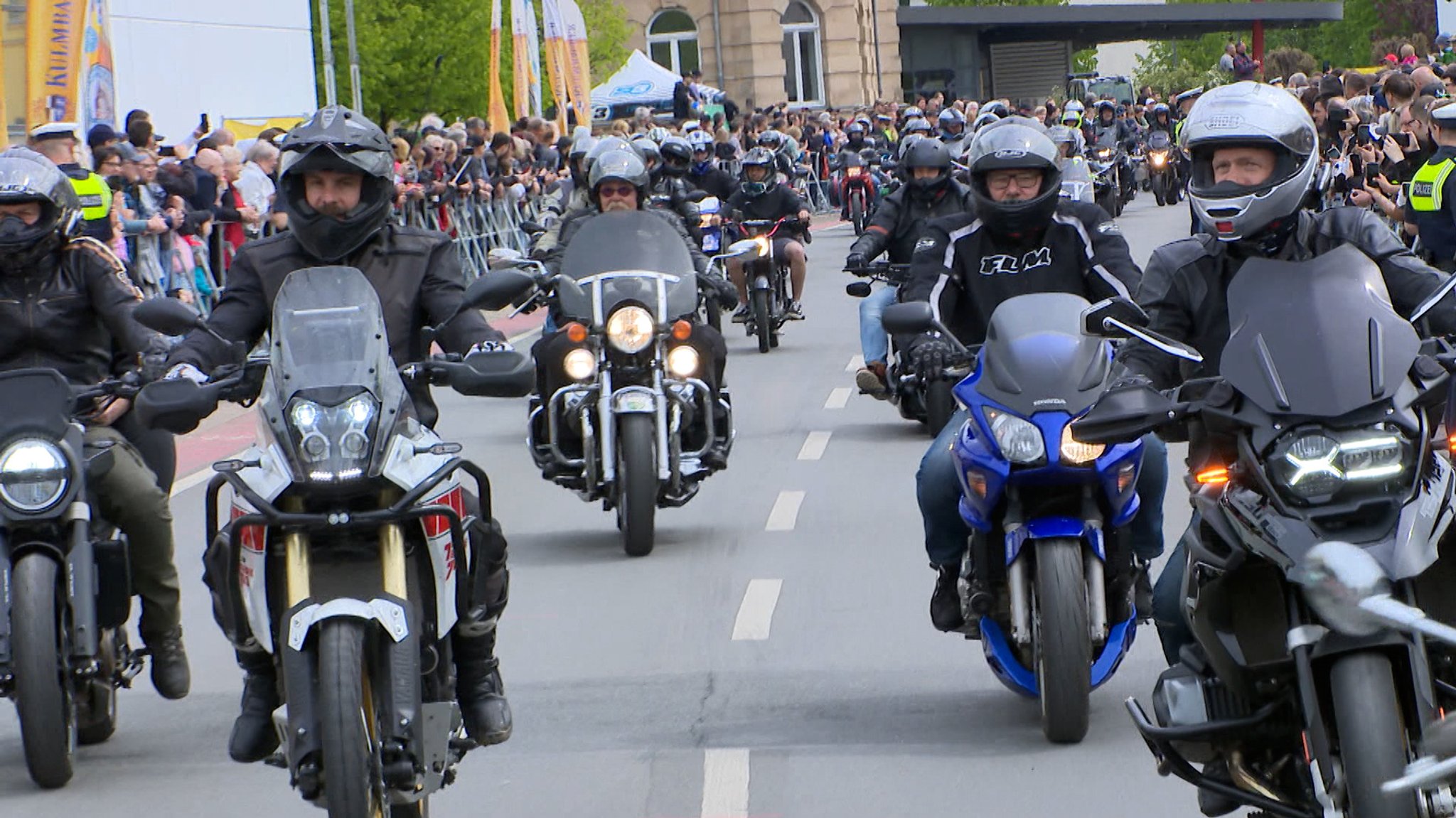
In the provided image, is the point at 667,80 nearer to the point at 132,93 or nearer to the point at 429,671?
the point at 132,93

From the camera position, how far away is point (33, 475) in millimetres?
6699

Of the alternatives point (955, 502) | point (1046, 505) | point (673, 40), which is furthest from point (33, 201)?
point (673, 40)

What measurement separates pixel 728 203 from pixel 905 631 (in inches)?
525

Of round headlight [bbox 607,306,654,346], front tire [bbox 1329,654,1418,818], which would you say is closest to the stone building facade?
round headlight [bbox 607,306,654,346]

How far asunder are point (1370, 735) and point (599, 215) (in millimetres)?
7001

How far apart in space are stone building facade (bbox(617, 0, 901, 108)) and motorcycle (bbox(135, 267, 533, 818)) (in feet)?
219

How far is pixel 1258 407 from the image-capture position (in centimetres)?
459

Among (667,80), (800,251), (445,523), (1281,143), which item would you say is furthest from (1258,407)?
(667,80)

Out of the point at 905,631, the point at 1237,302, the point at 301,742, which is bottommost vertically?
the point at 905,631

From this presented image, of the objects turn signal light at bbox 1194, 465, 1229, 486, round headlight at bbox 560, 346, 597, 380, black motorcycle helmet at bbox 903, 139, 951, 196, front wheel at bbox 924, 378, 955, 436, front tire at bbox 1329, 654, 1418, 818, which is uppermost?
black motorcycle helmet at bbox 903, 139, 951, 196

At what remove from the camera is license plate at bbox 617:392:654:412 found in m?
10.4

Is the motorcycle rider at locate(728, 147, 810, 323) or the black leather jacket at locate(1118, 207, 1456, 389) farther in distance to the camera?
the motorcycle rider at locate(728, 147, 810, 323)

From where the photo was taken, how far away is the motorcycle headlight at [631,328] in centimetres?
1070

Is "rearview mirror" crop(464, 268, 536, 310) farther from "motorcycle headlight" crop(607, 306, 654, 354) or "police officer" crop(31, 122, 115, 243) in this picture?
"police officer" crop(31, 122, 115, 243)
